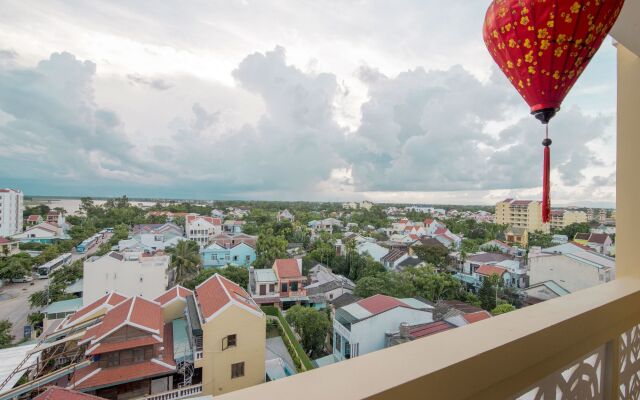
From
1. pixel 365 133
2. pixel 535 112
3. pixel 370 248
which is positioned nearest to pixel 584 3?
pixel 535 112

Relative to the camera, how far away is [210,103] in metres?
1.64

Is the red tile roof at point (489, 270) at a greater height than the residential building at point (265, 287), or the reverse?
the red tile roof at point (489, 270)

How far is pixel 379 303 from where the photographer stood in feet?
7.57

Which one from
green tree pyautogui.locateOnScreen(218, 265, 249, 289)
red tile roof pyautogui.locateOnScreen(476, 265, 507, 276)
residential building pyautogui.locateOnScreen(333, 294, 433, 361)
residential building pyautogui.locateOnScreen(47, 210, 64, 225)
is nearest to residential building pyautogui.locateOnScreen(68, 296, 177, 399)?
residential building pyautogui.locateOnScreen(47, 210, 64, 225)

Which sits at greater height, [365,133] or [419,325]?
[365,133]

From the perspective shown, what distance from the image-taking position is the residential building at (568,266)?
181cm

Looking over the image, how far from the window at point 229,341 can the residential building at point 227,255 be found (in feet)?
3.15

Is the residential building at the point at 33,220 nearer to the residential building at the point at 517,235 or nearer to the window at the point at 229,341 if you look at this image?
the window at the point at 229,341

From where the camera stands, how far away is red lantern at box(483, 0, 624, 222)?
0.69m

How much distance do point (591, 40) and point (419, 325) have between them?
1.69 meters

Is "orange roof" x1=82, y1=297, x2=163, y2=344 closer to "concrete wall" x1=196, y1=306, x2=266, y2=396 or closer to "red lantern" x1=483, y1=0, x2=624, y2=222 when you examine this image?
"concrete wall" x1=196, y1=306, x2=266, y2=396

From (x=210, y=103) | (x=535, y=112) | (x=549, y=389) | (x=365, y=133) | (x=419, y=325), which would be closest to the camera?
(x=549, y=389)

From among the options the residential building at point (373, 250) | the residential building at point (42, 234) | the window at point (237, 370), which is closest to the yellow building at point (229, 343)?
the window at point (237, 370)

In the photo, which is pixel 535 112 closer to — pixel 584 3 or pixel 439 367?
pixel 584 3
